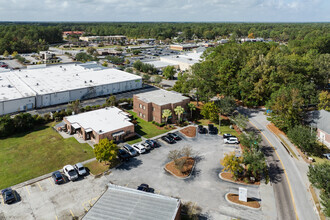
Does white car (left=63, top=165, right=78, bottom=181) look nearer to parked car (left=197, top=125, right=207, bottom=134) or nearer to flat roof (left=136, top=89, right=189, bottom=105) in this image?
flat roof (left=136, top=89, right=189, bottom=105)

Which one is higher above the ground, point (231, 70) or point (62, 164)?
point (231, 70)

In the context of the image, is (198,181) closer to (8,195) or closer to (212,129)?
(212,129)

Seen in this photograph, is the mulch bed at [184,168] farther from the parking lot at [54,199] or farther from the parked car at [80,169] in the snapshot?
the parked car at [80,169]

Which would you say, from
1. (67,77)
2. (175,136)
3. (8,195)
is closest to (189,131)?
(175,136)

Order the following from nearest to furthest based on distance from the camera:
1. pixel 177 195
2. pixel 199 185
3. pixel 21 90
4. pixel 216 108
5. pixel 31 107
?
pixel 177 195, pixel 199 185, pixel 216 108, pixel 31 107, pixel 21 90

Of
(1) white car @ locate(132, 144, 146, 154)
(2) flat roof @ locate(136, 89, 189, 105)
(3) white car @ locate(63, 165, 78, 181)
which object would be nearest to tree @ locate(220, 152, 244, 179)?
(1) white car @ locate(132, 144, 146, 154)

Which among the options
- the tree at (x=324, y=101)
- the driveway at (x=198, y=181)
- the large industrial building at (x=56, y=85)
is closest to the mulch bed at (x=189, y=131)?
the driveway at (x=198, y=181)

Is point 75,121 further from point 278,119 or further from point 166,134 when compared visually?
point 278,119

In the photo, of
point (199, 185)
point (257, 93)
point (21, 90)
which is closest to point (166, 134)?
point (199, 185)

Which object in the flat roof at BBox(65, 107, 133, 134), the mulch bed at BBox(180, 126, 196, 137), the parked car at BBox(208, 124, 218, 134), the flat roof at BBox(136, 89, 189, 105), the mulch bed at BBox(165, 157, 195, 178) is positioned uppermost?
the flat roof at BBox(136, 89, 189, 105)
